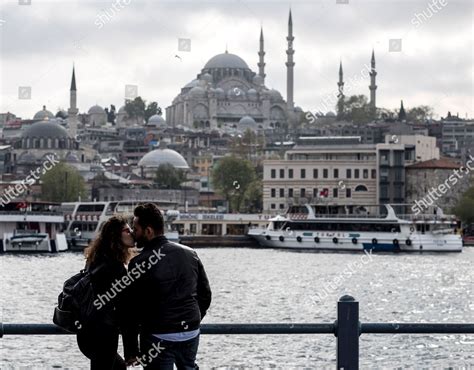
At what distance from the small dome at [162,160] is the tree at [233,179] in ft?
85.0

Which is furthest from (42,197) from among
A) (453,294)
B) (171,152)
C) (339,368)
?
(339,368)

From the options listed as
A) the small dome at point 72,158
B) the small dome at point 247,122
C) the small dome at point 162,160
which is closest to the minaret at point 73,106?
the small dome at point 72,158

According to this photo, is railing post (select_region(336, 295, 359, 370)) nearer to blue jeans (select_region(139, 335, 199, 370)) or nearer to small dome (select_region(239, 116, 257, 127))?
blue jeans (select_region(139, 335, 199, 370))

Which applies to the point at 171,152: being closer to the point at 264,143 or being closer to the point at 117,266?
the point at 264,143

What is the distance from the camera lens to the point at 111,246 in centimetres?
730

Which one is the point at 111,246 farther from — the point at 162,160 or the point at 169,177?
the point at 162,160

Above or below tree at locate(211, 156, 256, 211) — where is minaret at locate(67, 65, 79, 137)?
above

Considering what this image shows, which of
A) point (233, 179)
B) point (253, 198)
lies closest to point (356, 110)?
point (233, 179)

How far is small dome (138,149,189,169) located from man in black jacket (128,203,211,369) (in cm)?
13691

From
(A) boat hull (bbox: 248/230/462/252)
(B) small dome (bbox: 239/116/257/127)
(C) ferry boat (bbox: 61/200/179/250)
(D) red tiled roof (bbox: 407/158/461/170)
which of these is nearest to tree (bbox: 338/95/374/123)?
(B) small dome (bbox: 239/116/257/127)

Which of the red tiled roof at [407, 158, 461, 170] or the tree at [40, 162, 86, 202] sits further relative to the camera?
the tree at [40, 162, 86, 202]

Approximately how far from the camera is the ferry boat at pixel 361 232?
238 feet

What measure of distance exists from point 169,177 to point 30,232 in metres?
62.7

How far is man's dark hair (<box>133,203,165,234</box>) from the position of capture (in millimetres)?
7258
